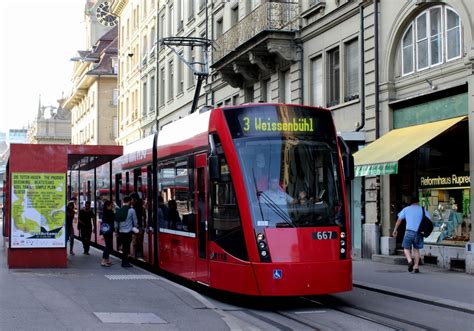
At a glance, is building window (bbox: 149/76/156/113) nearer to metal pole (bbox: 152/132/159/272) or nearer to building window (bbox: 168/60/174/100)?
building window (bbox: 168/60/174/100)

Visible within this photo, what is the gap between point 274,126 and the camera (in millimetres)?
11445

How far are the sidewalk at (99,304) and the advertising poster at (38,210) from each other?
1065 mm

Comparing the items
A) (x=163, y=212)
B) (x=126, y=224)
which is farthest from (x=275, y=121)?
(x=126, y=224)

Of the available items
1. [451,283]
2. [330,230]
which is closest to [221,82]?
[451,283]

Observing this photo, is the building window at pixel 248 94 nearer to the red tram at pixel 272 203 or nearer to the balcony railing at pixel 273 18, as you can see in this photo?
the balcony railing at pixel 273 18

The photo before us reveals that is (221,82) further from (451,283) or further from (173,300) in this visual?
(173,300)

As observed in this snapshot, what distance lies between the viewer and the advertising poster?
53.0 feet

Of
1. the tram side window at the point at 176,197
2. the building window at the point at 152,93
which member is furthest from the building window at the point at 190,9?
the tram side window at the point at 176,197

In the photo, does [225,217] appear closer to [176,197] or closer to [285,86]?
[176,197]

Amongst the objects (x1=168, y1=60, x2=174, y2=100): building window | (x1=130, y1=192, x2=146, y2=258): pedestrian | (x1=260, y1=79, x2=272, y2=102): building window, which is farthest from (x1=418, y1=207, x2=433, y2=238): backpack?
(x1=168, y1=60, x2=174, y2=100): building window

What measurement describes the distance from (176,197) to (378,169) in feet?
18.6

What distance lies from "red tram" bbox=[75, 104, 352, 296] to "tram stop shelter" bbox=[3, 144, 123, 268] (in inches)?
200

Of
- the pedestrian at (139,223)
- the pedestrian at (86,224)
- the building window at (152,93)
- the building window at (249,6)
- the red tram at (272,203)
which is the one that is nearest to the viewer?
the red tram at (272,203)

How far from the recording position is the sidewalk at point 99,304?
914 cm
